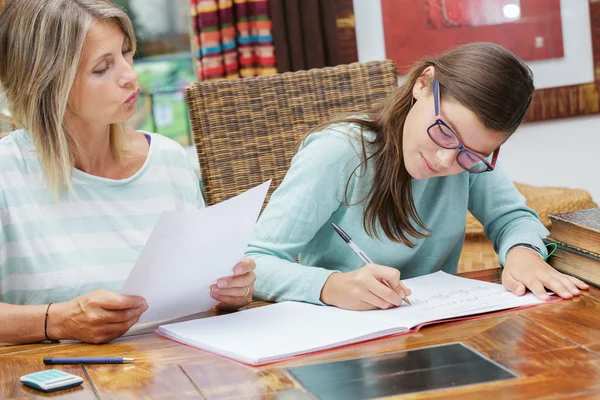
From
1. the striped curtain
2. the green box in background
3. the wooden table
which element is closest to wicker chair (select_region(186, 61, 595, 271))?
the wooden table

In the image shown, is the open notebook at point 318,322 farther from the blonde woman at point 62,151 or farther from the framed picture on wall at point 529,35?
the framed picture on wall at point 529,35

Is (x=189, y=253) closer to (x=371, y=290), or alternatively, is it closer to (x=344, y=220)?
(x=371, y=290)

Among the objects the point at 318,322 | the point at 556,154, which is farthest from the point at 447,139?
the point at 556,154

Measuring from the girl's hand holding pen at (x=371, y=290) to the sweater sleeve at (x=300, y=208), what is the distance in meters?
0.10

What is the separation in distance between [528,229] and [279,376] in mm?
758

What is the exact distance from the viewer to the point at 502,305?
1262 millimetres

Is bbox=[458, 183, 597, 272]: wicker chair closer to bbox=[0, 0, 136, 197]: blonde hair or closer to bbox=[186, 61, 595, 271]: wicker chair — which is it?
bbox=[186, 61, 595, 271]: wicker chair

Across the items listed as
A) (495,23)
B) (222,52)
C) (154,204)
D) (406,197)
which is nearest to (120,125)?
(154,204)

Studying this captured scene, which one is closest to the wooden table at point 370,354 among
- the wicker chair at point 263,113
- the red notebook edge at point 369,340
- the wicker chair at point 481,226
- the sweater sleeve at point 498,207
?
the red notebook edge at point 369,340

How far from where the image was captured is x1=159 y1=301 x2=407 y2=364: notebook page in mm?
1094

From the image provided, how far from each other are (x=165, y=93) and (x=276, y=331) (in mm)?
2712

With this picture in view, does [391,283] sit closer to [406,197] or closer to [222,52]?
[406,197]

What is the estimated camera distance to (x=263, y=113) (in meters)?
1.95

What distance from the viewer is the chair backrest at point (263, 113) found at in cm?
190
